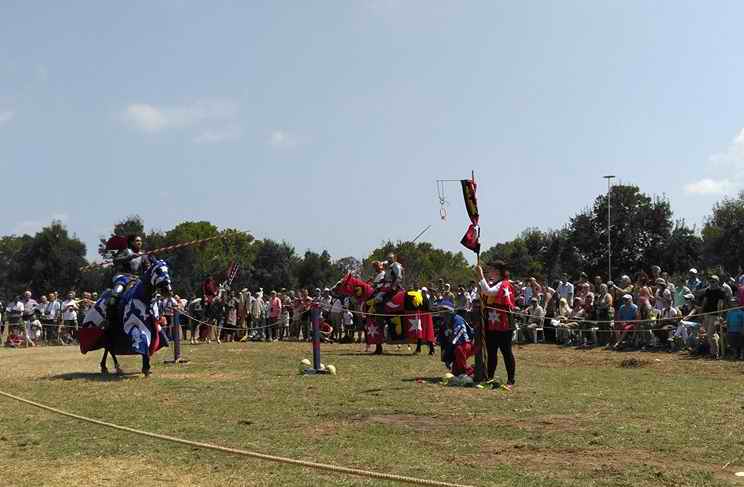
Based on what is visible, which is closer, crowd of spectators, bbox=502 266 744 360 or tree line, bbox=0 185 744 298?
crowd of spectators, bbox=502 266 744 360

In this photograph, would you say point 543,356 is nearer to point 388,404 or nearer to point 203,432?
point 388,404

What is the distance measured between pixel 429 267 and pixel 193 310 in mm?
50195

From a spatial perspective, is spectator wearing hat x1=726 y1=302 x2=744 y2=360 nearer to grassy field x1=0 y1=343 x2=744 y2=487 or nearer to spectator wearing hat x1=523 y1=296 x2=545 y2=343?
grassy field x1=0 y1=343 x2=744 y2=487

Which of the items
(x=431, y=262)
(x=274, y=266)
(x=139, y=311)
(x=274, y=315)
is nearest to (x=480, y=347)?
(x=139, y=311)

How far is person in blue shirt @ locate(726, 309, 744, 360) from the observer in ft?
56.9

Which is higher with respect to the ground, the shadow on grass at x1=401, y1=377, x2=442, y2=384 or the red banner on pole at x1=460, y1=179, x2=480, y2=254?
A: the red banner on pole at x1=460, y1=179, x2=480, y2=254

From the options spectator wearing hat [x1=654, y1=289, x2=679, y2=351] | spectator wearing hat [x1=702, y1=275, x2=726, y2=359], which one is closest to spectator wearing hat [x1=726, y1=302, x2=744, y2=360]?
spectator wearing hat [x1=702, y1=275, x2=726, y2=359]

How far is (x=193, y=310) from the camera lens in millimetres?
27734

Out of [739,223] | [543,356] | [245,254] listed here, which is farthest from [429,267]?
[543,356]

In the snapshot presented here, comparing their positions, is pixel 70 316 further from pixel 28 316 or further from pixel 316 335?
pixel 316 335

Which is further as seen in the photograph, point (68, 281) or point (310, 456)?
point (68, 281)

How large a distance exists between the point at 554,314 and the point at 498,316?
475 inches

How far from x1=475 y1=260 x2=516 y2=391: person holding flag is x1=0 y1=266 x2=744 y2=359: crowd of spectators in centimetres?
41

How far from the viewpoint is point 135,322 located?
13.6 metres
